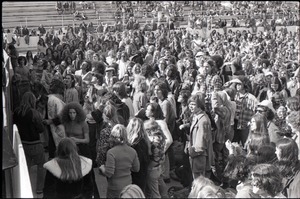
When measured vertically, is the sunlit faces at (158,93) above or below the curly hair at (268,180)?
above

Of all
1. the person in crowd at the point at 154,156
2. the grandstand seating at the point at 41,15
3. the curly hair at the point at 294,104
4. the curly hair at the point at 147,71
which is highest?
the grandstand seating at the point at 41,15

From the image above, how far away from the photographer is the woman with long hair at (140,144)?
218 inches

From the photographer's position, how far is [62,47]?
49.4ft

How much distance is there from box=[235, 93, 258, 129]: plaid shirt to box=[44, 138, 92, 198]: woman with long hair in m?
3.58

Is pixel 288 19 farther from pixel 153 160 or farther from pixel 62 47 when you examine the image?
pixel 153 160

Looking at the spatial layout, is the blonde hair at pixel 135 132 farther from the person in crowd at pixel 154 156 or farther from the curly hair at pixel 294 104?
the curly hair at pixel 294 104

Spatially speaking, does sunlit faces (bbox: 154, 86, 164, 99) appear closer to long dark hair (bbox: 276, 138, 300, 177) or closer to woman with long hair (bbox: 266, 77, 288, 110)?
woman with long hair (bbox: 266, 77, 288, 110)

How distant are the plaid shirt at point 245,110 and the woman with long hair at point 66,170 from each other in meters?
3.58

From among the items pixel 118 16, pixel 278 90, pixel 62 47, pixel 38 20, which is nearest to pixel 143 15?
pixel 118 16

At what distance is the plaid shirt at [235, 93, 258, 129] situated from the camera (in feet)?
25.8

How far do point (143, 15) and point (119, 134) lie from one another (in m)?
31.2

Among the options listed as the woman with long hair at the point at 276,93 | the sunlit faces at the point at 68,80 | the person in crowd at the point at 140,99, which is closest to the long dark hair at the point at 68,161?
the person in crowd at the point at 140,99

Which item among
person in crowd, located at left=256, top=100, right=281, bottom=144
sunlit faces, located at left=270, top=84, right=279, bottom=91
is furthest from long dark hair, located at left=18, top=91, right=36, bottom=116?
sunlit faces, located at left=270, top=84, right=279, bottom=91

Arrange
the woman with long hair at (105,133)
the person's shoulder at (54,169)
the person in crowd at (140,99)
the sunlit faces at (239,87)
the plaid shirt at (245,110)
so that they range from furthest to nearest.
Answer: the sunlit faces at (239,87) < the person in crowd at (140,99) < the plaid shirt at (245,110) < the woman with long hair at (105,133) < the person's shoulder at (54,169)
